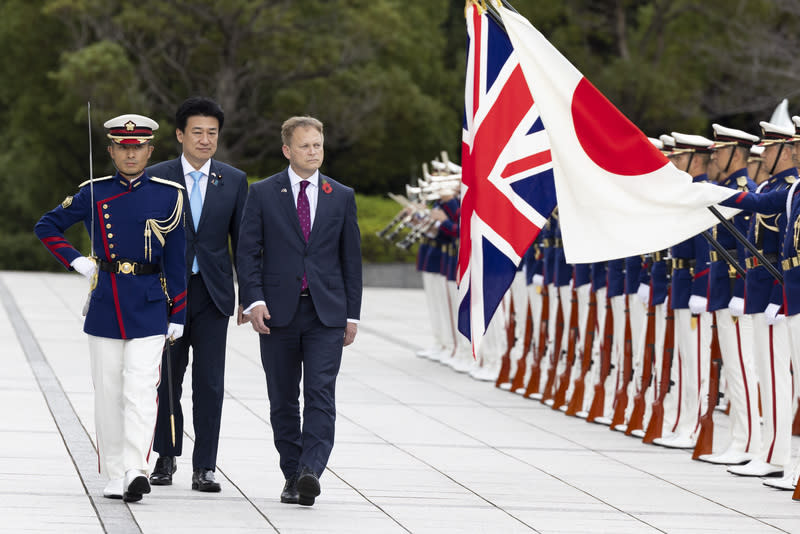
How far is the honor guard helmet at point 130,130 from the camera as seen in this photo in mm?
7621

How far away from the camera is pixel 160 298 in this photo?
7605 mm

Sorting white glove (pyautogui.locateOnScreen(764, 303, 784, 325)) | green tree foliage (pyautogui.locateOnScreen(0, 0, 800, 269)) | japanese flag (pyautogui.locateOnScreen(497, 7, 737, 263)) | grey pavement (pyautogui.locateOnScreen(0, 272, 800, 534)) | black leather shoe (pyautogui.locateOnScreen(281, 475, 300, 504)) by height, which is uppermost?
green tree foliage (pyautogui.locateOnScreen(0, 0, 800, 269))

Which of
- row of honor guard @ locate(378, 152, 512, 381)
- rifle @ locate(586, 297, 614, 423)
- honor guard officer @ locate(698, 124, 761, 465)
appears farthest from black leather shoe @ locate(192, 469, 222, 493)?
row of honor guard @ locate(378, 152, 512, 381)

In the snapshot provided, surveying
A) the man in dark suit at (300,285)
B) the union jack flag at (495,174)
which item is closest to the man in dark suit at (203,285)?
the man in dark suit at (300,285)

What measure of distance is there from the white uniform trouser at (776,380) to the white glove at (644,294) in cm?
198

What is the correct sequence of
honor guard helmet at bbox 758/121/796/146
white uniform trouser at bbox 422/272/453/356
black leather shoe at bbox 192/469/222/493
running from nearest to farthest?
1. black leather shoe at bbox 192/469/222/493
2. honor guard helmet at bbox 758/121/796/146
3. white uniform trouser at bbox 422/272/453/356

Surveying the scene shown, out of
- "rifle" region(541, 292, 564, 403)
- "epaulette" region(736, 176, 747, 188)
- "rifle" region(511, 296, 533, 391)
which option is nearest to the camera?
"epaulette" region(736, 176, 747, 188)

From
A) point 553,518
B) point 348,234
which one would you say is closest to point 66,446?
point 348,234

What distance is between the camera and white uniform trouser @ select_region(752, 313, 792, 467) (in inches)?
363

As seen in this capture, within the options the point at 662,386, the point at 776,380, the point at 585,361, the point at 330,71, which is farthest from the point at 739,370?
the point at 330,71

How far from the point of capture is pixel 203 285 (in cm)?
801

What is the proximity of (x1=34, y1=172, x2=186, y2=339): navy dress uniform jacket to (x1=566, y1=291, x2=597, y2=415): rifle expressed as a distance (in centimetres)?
535

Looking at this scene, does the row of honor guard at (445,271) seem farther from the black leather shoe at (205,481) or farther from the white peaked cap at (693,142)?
the black leather shoe at (205,481)

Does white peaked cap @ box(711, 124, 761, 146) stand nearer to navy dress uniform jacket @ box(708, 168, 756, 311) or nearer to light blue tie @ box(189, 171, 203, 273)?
navy dress uniform jacket @ box(708, 168, 756, 311)
